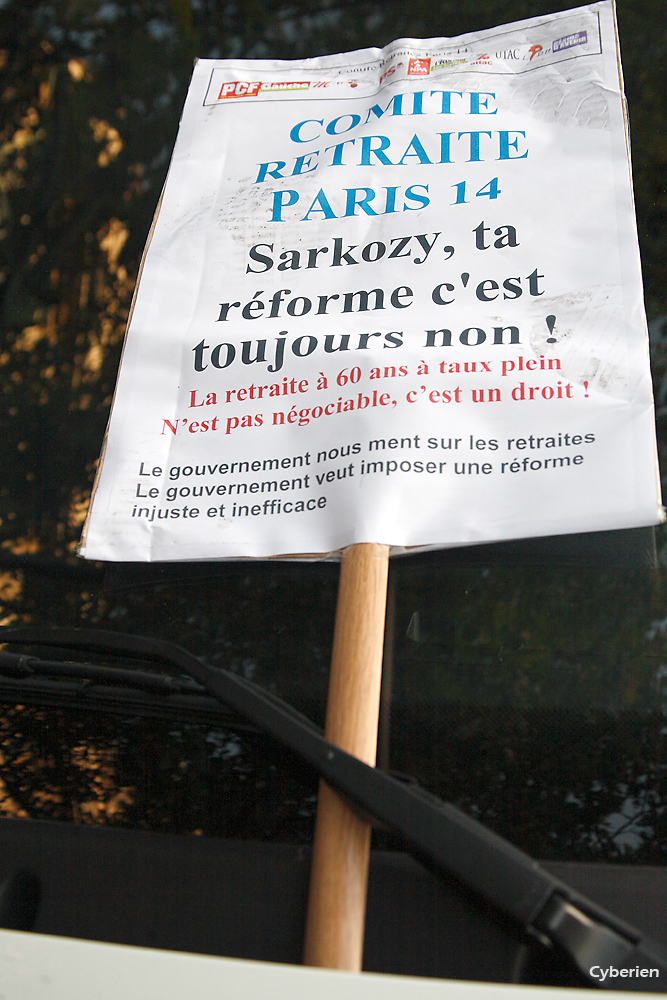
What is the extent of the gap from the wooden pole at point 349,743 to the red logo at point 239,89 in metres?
1.13

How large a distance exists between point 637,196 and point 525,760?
1079mm

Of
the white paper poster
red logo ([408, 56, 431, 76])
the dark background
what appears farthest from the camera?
red logo ([408, 56, 431, 76])

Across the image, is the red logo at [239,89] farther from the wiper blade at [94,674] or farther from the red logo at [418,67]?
the wiper blade at [94,674]

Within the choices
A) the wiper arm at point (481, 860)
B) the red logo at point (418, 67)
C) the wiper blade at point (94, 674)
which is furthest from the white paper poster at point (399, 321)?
the wiper arm at point (481, 860)

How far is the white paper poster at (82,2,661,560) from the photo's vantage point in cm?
112

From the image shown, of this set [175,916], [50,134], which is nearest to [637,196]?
[50,134]

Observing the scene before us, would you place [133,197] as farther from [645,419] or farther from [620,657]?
[620,657]

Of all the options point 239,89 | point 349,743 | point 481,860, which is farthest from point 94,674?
point 239,89

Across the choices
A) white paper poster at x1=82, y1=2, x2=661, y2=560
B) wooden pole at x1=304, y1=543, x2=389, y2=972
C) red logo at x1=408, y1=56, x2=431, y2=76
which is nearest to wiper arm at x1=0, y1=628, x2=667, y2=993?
wooden pole at x1=304, y1=543, x2=389, y2=972

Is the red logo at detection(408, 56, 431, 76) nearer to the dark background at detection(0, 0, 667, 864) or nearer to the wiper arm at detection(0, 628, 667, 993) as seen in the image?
the dark background at detection(0, 0, 667, 864)

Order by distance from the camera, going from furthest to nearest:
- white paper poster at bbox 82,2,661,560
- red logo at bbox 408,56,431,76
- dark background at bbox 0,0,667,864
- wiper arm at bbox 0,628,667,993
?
red logo at bbox 408,56,431,76 → white paper poster at bbox 82,2,661,560 → dark background at bbox 0,0,667,864 → wiper arm at bbox 0,628,667,993

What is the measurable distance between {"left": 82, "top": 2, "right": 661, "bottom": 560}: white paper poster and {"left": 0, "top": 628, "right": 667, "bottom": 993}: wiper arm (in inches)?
12.2

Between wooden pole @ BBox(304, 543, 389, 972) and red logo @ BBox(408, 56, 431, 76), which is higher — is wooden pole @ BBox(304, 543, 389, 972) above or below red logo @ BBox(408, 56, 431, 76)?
below

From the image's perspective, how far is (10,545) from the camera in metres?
1.26
